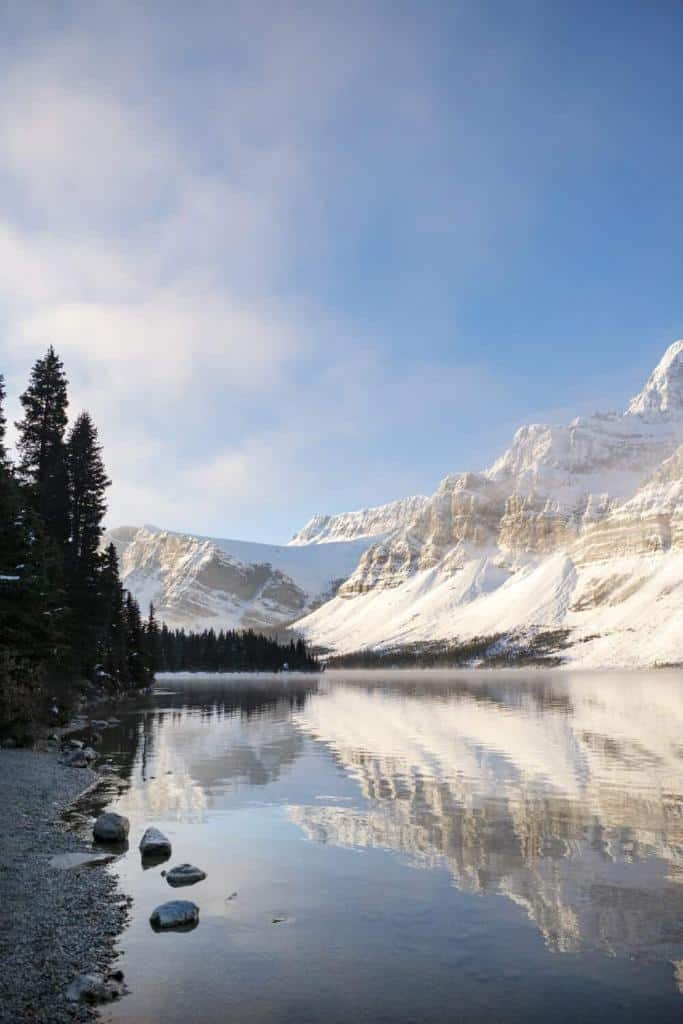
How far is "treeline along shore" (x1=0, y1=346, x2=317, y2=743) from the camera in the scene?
39.2m

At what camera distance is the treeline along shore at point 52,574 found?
3922 cm

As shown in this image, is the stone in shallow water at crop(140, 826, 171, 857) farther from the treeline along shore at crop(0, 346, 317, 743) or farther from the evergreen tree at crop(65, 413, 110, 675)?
the evergreen tree at crop(65, 413, 110, 675)

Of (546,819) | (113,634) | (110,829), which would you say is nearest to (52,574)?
(110,829)

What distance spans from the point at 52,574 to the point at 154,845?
1438 inches

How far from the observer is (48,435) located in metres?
70.7

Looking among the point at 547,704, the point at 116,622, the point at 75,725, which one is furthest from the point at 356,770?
the point at 116,622

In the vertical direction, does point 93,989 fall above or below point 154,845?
below

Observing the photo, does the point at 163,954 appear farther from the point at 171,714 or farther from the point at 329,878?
the point at 171,714

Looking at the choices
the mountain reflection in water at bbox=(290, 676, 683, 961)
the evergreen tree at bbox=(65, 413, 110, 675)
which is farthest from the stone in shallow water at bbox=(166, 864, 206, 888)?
the evergreen tree at bbox=(65, 413, 110, 675)

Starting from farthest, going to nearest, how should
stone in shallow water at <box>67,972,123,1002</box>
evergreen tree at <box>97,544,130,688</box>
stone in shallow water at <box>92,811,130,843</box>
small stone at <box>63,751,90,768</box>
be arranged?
evergreen tree at <box>97,544,130,688</box> < small stone at <box>63,751,90,768</box> < stone in shallow water at <box>92,811,130,843</box> < stone in shallow water at <box>67,972,123,1002</box>

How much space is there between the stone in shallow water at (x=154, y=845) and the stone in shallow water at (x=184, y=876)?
214 centimetres

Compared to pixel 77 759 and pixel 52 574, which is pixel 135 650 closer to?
pixel 52 574

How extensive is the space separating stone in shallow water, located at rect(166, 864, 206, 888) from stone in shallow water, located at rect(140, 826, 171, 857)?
7.04ft

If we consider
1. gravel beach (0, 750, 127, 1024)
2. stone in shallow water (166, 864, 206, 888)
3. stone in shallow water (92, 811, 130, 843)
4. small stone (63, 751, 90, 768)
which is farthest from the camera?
small stone (63, 751, 90, 768)
